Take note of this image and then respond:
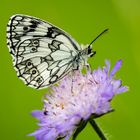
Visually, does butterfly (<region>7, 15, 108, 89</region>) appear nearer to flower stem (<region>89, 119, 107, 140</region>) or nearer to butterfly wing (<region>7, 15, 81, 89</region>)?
butterfly wing (<region>7, 15, 81, 89</region>)

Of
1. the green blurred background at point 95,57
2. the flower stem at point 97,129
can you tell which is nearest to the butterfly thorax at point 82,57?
the flower stem at point 97,129

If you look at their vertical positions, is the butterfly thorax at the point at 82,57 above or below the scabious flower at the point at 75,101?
above

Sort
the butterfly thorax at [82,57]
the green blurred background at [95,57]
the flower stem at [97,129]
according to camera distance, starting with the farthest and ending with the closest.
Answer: the green blurred background at [95,57] → the butterfly thorax at [82,57] → the flower stem at [97,129]

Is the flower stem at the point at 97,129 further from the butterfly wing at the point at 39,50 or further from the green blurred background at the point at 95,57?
the green blurred background at the point at 95,57

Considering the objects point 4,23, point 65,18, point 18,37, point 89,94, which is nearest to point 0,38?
point 4,23

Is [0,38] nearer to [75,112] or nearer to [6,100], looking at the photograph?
[6,100]

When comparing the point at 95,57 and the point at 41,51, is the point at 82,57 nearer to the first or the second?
the point at 41,51
